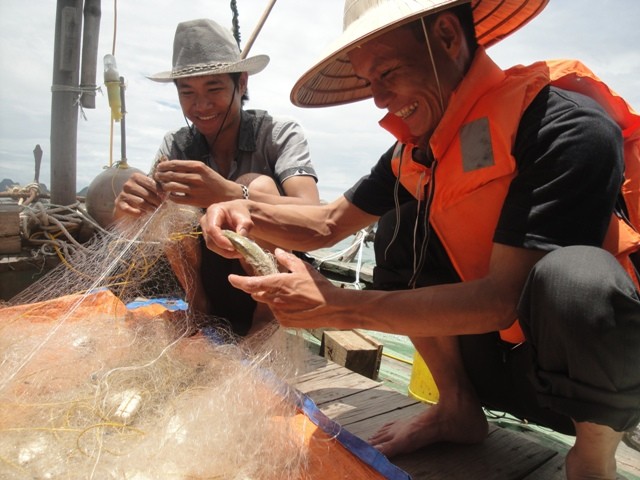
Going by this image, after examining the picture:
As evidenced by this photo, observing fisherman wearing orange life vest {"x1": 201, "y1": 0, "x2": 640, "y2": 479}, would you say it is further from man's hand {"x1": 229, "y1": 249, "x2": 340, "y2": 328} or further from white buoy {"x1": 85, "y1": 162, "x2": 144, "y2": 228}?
white buoy {"x1": 85, "y1": 162, "x2": 144, "y2": 228}

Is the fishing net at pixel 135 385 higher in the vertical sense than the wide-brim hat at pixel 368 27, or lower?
lower

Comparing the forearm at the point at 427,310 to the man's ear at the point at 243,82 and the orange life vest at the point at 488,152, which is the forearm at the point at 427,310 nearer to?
the orange life vest at the point at 488,152

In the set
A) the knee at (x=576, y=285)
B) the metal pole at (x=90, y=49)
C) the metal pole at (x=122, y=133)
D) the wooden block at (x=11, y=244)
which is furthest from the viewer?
the metal pole at (x=90, y=49)

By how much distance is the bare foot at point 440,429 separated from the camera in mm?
1796

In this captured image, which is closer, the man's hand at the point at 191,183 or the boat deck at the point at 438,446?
the boat deck at the point at 438,446

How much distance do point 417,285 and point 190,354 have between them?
40.4 inches

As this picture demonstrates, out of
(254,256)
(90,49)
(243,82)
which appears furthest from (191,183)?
(90,49)

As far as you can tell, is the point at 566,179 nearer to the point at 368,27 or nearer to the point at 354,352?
the point at 368,27

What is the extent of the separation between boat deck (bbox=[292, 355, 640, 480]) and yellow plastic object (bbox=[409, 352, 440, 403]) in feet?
0.27

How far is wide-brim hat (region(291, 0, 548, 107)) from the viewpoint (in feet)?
4.65

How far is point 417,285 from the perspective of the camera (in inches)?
77.8

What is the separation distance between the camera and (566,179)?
1.31 metres

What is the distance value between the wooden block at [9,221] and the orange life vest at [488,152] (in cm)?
426

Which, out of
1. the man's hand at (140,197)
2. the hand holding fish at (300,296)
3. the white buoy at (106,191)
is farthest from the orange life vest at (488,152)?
the white buoy at (106,191)
